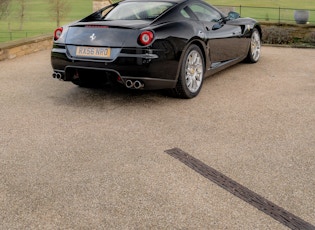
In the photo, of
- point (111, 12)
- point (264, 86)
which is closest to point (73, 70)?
point (111, 12)

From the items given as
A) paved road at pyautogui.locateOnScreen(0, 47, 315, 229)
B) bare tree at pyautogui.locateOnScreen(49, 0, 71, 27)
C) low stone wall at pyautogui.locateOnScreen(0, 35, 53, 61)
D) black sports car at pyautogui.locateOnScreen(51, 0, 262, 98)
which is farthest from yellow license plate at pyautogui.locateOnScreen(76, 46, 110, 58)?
bare tree at pyautogui.locateOnScreen(49, 0, 71, 27)

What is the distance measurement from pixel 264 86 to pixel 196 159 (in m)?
3.25

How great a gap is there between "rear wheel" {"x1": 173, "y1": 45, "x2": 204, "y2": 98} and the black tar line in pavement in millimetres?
1778

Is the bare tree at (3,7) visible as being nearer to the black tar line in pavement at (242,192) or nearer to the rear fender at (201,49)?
the rear fender at (201,49)

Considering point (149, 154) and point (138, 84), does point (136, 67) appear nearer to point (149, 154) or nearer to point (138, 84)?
point (138, 84)

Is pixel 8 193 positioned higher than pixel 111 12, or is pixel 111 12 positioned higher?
pixel 111 12

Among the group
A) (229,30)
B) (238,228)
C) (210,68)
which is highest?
(229,30)

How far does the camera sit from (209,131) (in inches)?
178

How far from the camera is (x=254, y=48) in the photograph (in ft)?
27.3

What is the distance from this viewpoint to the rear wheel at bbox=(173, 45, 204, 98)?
18.2 feet

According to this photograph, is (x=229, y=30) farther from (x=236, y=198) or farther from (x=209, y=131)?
(x=236, y=198)

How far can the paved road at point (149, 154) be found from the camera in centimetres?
285

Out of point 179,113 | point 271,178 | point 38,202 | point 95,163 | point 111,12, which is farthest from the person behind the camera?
point 111,12

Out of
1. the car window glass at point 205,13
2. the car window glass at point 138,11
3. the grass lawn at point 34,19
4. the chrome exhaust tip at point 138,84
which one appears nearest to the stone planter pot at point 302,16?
the car window glass at point 205,13
